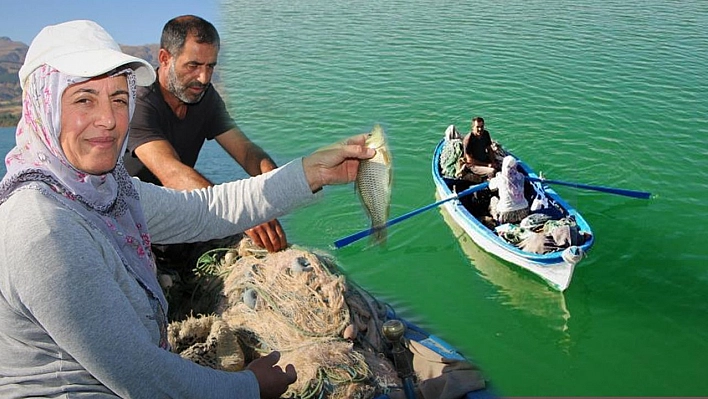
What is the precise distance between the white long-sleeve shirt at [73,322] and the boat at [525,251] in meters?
6.96

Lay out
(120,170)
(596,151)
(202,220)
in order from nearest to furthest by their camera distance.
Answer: (120,170)
(202,220)
(596,151)

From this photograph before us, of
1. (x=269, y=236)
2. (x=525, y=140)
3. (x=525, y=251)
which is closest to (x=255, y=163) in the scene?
(x=269, y=236)

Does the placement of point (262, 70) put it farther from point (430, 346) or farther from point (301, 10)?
point (430, 346)

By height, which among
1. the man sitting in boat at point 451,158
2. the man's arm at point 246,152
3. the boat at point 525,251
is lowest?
the boat at point 525,251

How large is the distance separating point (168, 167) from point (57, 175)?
1954 mm

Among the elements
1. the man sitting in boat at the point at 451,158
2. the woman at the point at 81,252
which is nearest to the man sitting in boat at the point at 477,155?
the man sitting in boat at the point at 451,158

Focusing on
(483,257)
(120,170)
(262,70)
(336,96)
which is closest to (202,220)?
(120,170)

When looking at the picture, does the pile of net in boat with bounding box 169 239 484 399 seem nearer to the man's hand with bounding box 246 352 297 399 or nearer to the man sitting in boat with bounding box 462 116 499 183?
the man's hand with bounding box 246 352 297 399

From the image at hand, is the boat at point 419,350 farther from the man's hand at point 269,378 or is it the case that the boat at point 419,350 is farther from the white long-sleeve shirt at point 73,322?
the white long-sleeve shirt at point 73,322

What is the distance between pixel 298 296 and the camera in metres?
2.93

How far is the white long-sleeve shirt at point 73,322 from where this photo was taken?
153 cm

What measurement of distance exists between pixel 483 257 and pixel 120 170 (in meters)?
8.34

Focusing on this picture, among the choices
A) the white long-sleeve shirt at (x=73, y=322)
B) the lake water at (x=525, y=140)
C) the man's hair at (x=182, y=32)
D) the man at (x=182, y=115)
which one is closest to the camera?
the white long-sleeve shirt at (x=73, y=322)

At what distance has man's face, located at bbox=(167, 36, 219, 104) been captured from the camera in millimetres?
4168
